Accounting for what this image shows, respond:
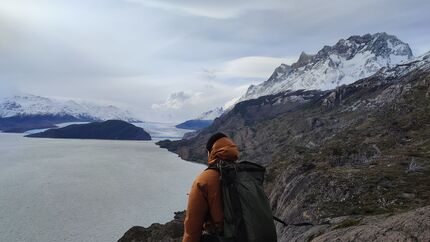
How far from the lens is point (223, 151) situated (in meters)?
7.87

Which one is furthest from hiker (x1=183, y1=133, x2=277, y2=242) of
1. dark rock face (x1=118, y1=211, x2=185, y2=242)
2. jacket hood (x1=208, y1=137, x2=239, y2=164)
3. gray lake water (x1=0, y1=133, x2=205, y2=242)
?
gray lake water (x1=0, y1=133, x2=205, y2=242)

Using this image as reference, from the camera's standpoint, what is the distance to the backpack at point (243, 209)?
7238 millimetres

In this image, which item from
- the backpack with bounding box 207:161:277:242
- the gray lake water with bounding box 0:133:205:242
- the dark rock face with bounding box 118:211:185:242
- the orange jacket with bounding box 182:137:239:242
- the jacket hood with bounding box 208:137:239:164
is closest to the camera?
the backpack with bounding box 207:161:277:242

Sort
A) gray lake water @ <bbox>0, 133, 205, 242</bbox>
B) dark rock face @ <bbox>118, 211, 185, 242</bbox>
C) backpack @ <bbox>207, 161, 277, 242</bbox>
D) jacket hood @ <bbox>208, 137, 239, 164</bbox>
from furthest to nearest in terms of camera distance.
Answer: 1. gray lake water @ <bbox>0, 133, 205, 242</bbox>
2. dark rock face @ <bbox>118, 211, 185, 242</bbox>
3. jacket hood @ <bbox>208, 137, 239, 164</bbox>
4. backpack @ <bbox>207, 161, 277, 242</bbox>

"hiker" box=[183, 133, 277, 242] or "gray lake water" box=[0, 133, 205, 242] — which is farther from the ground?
"hiker" box=[183, 133, 277, 242]

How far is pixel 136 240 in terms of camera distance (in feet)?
156

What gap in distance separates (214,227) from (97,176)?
133885 mm

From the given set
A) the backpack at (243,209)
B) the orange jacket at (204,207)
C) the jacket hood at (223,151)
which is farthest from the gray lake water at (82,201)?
the backpack at (243,209)

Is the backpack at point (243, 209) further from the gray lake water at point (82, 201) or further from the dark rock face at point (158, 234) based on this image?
the gray lake water at point (82, 201)

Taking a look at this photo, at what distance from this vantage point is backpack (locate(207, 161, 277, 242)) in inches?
285

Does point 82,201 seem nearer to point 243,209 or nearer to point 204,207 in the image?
point 204,207

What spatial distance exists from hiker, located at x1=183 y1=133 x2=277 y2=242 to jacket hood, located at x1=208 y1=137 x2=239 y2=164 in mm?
210

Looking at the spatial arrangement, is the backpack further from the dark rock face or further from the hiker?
the dark rock face

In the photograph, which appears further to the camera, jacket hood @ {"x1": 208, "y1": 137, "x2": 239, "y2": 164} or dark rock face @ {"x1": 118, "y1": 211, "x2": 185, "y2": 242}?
dark rock face @ {"x1": 118, "y1": 211, "x2": 185, "y2": 242}
